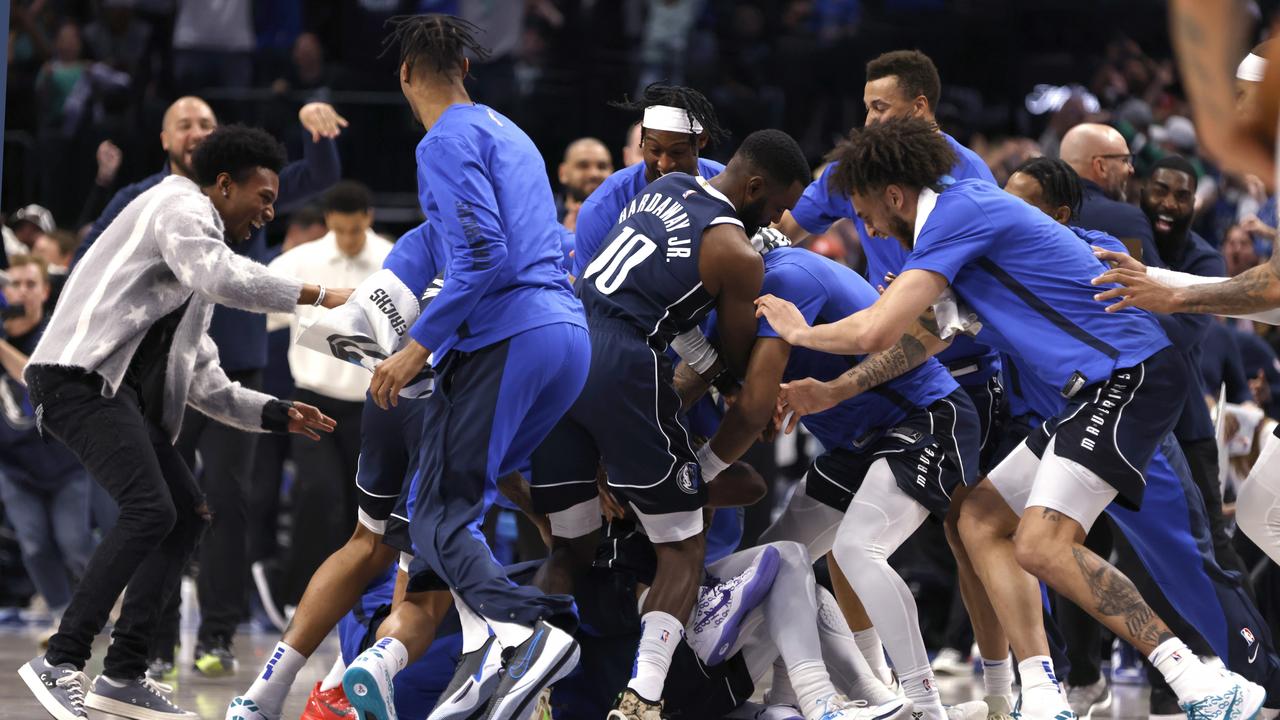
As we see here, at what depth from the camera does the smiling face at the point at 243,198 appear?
19.2 feet

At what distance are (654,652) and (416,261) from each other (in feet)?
5.41

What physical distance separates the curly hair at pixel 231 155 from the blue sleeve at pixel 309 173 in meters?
0.93

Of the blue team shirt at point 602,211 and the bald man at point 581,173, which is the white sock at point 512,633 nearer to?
the blue team shirt at point 602,211

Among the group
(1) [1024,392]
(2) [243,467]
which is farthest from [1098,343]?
(2) [243,467]

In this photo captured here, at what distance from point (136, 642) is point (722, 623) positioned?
6.74 ft

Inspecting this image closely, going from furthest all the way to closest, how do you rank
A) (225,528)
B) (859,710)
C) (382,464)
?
(225,528) < (382,464) < (859,710)

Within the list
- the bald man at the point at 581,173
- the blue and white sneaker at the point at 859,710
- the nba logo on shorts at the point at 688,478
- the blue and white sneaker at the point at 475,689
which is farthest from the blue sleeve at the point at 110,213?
the blue and white sneaker at the point at 859,710

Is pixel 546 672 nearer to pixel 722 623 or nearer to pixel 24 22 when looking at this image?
pixel 722 623

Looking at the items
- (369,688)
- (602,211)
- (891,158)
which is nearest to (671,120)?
(602,211)

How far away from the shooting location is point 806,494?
571 centimetres

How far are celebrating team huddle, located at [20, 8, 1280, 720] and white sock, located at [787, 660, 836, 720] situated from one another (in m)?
0.02

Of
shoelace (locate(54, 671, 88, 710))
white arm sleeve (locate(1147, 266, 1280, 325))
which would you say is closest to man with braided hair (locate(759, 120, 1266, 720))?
white arm sleeve (locate(1147, 266, 1280, 325))

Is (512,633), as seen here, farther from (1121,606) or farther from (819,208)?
(819,208)

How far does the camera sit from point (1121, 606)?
4902mm
